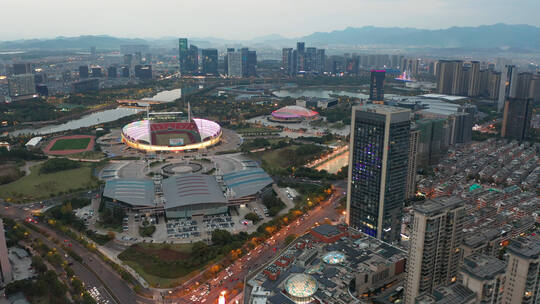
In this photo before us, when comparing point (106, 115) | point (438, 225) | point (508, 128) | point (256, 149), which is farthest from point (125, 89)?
point (438, 225)

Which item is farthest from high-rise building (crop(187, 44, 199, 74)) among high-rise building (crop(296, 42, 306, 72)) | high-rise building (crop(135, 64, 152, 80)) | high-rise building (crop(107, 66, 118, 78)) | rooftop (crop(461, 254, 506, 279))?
rooftop (crop(461, 254, 506, 279))

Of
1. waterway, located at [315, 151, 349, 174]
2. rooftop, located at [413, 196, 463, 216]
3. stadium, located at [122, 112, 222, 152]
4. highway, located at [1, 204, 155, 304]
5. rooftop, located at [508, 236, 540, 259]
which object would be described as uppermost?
rooftop, located at [413, 196, 463, 216]

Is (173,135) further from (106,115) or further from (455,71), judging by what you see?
(455,71)

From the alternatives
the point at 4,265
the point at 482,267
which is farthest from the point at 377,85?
the point at 4,265

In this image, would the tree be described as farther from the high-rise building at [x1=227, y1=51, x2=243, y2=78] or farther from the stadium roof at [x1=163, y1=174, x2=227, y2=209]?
the high-rise building at [x1=227, y1=51, x2=243, y2=78]

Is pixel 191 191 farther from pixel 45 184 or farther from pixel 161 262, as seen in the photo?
pixel 45 184

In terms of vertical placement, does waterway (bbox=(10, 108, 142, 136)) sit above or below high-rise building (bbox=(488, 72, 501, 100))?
below

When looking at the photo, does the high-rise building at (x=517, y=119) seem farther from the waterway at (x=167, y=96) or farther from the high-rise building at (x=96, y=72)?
the high-rise building at (x=96, y=72)
